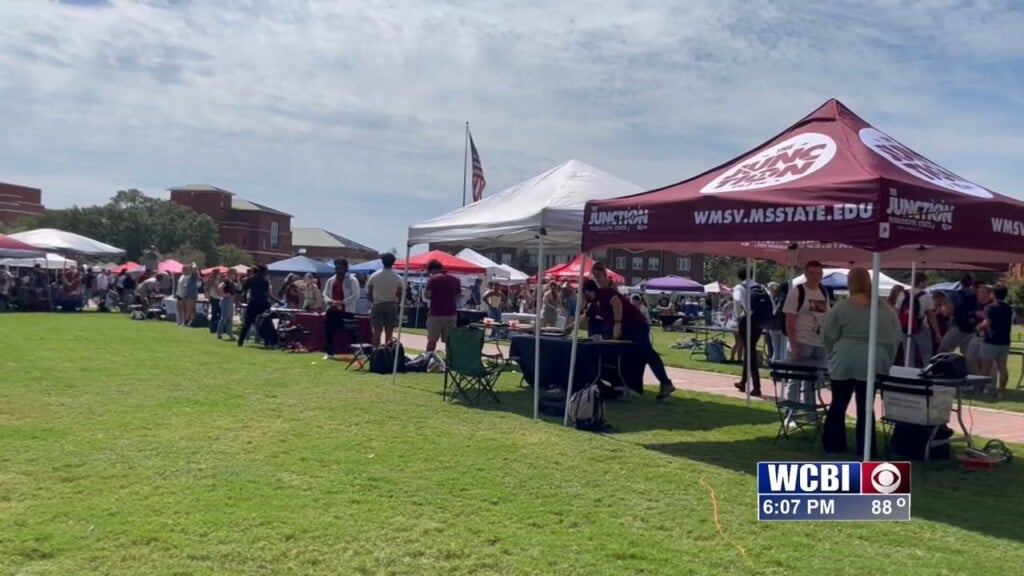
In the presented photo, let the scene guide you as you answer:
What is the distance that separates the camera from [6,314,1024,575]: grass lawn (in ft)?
16.2

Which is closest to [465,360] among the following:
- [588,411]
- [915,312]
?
[588,411]

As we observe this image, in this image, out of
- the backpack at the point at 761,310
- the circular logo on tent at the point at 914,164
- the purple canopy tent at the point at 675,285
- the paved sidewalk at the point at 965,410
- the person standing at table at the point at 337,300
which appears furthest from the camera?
the purple canopy tent at the point at 675,285

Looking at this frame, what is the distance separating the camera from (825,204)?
695cm

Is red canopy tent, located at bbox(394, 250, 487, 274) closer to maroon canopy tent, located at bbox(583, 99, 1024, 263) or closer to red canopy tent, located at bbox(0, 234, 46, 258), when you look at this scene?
red canopy tent, located at bbox(0, 234, 46, 258)

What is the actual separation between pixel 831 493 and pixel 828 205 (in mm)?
2207

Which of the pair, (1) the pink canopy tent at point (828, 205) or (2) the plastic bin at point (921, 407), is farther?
(2) the plastic bin at point (921, 407)

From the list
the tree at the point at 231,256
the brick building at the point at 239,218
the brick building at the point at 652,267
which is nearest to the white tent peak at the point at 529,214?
the brick building at the point at 652,267

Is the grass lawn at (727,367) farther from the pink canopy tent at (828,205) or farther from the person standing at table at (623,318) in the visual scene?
the pink canopy tent at (828,205)

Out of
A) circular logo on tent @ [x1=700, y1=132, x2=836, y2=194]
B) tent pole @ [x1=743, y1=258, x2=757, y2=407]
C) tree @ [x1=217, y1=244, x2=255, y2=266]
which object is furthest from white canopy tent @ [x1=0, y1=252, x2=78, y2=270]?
tree @ [x1=217, y1=244, x2=255, y2=266]

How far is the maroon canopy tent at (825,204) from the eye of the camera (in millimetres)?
6750

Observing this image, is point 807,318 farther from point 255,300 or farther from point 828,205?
point 255,300

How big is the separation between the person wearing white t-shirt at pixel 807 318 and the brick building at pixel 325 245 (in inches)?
4623

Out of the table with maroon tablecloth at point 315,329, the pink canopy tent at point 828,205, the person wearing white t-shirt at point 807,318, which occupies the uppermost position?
the pink canopy tent at point 828,205

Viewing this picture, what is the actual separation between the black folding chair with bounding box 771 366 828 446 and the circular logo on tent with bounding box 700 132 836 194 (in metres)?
1.88
